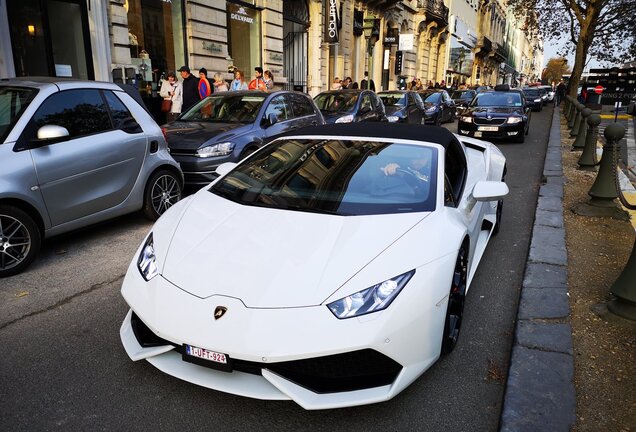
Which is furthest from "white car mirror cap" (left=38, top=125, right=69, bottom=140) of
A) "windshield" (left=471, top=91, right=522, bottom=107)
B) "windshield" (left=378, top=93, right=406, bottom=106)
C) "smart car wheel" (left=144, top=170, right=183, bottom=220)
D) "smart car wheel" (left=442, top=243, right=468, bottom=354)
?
"windshield" (left=471, top=91, right=522, bottom=107)

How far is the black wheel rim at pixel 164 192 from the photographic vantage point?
597 centimetres

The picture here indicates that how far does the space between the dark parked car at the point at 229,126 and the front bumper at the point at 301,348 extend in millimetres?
4802

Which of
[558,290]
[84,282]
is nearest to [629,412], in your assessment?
[558,290]

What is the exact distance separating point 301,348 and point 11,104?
401cm

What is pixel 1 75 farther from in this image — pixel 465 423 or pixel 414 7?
pixel 414 7

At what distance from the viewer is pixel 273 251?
271 centimetres

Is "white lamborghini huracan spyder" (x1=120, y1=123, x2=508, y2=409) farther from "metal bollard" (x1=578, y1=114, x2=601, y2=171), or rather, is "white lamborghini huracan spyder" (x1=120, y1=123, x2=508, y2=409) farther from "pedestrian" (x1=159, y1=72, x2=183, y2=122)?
"pedestrian" (x1=159, y1=72, x2=183, y2=122)

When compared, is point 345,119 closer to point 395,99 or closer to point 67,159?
point 395,99

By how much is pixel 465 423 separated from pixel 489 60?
80.6 m

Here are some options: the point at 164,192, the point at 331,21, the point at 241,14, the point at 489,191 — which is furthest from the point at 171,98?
the point at 331,21

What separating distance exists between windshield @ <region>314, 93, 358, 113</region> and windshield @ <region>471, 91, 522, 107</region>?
16.5 ft

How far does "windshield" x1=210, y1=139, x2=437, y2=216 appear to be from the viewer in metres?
3.24

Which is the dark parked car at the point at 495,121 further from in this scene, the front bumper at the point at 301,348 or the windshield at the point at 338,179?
the front bumper at the point at 301,348

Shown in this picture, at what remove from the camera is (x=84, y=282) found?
432 cm
